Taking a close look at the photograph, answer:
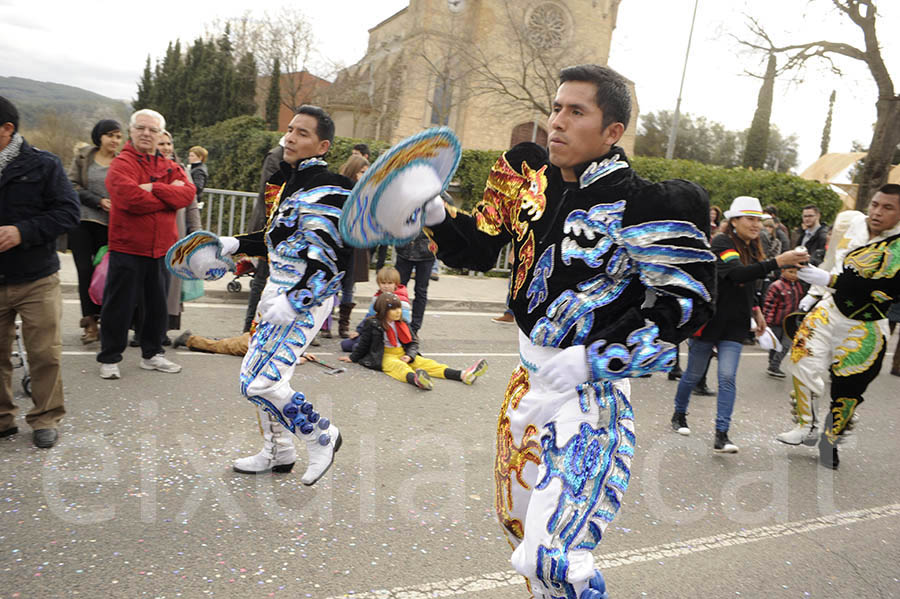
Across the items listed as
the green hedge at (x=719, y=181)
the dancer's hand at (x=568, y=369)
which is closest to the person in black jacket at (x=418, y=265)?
the dancer's hand at (x=568, y=369)

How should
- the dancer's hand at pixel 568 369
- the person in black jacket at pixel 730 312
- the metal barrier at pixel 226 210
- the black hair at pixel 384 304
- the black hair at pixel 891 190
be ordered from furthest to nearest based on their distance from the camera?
the metal barrier at pixel 226 210, the black hair at pixel 384 304, the person in black jacket at pixel 730 312, the black hair at pixel 891 190, the dancer's hand at pixel 568 369

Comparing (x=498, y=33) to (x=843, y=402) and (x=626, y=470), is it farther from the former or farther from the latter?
(x=626, y=470)

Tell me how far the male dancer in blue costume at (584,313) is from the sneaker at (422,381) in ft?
12.9

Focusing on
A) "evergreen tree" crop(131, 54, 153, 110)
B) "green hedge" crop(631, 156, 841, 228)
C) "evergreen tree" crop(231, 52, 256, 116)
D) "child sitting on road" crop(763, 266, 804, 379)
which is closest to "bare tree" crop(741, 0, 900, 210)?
"green hedge" crop(631, 156, 841, 228)

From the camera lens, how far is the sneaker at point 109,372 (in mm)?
5800

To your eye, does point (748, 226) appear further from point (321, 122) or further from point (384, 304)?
point (321, 122)

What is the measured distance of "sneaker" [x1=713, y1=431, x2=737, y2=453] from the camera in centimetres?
558

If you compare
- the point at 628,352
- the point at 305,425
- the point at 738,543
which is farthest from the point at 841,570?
the point at 305,425

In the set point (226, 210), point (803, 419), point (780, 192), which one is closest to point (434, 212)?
point (803, 419)

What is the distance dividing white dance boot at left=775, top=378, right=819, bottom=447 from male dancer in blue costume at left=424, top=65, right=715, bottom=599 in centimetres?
405

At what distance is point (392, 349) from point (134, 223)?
2.52 m

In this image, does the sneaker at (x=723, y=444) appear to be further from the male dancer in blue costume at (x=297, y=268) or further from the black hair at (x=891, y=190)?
the male dancer in blue costume at (x=297, y=268)

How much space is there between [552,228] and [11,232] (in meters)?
3.39

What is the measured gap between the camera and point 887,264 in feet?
16.7
